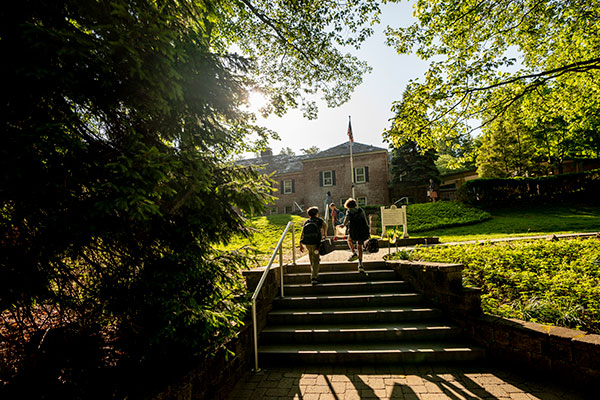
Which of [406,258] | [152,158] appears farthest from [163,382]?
[406,258]

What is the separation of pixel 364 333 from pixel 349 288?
1116 millimetres

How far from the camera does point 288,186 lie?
29.6 m

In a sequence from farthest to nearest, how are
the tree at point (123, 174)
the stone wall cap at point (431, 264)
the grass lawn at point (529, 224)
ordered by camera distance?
the grass lawn at point (529, 224)
the stone wall cap at point (431, 264)
the tree at point (123, 174)

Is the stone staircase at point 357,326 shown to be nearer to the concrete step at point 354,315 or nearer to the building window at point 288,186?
the concrete step at point 354,315

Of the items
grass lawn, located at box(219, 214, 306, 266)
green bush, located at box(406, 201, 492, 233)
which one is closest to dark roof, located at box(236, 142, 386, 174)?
grass lawn, located at box(219, 214, 306, 266)

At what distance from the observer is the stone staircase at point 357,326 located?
386cm

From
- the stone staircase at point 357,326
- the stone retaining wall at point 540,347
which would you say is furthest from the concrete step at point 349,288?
the stone retaining wall at point 540,347

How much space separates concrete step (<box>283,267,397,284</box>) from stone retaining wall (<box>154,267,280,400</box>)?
91 centimetres

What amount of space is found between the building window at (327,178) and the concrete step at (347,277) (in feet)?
72.2

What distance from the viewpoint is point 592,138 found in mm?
17703

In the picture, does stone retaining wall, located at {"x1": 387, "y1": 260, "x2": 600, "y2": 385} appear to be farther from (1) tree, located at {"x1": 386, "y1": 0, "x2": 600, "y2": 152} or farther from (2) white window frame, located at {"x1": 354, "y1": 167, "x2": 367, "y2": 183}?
(2) white window frame, located at {"x1": 354, "y1": 167, "x2": 367, "y2": 183}

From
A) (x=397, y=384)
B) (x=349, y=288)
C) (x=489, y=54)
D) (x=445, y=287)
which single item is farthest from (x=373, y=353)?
(x=489, y=54)

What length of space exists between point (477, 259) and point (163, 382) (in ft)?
19.9

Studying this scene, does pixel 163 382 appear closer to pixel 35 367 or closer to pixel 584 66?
pixel 35 367
